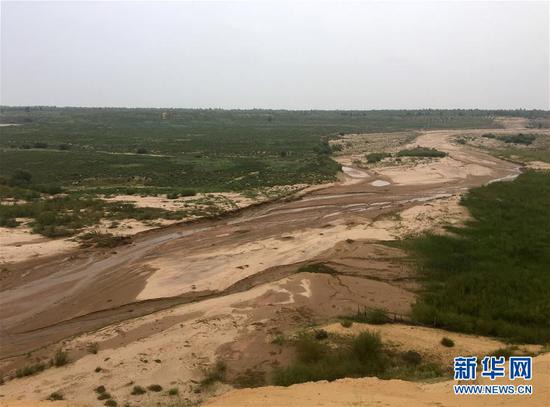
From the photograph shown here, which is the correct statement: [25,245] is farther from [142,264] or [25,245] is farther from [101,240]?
[142,264]

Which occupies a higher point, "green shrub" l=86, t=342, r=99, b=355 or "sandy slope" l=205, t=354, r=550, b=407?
"sandy slope" l=205, t=354, r=550, b=407

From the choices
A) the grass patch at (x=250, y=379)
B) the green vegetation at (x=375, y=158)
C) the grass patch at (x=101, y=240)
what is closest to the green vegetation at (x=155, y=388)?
the grass patch at (x=250, y=379)

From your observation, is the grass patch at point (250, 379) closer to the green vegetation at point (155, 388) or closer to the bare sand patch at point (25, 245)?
the green vegetation at point (155, 388)

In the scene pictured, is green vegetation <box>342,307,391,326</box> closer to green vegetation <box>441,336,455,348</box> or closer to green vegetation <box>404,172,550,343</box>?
green vegetation <box>404,172,550,343</box>

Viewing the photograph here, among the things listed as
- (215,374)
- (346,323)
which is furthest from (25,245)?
(346,323)

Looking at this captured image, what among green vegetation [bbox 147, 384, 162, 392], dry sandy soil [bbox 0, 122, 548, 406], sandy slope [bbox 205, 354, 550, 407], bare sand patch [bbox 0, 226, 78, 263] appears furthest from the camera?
bare sand patch [bbox 0, 226, 78, 263]

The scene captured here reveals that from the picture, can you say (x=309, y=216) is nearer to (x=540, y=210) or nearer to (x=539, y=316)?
(x=540, y=210)

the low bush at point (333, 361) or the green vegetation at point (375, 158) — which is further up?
the green vegetation at point (375, 158)

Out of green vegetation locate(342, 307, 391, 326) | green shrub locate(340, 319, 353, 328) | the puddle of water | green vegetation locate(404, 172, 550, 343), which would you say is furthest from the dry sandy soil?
the puddle of water
